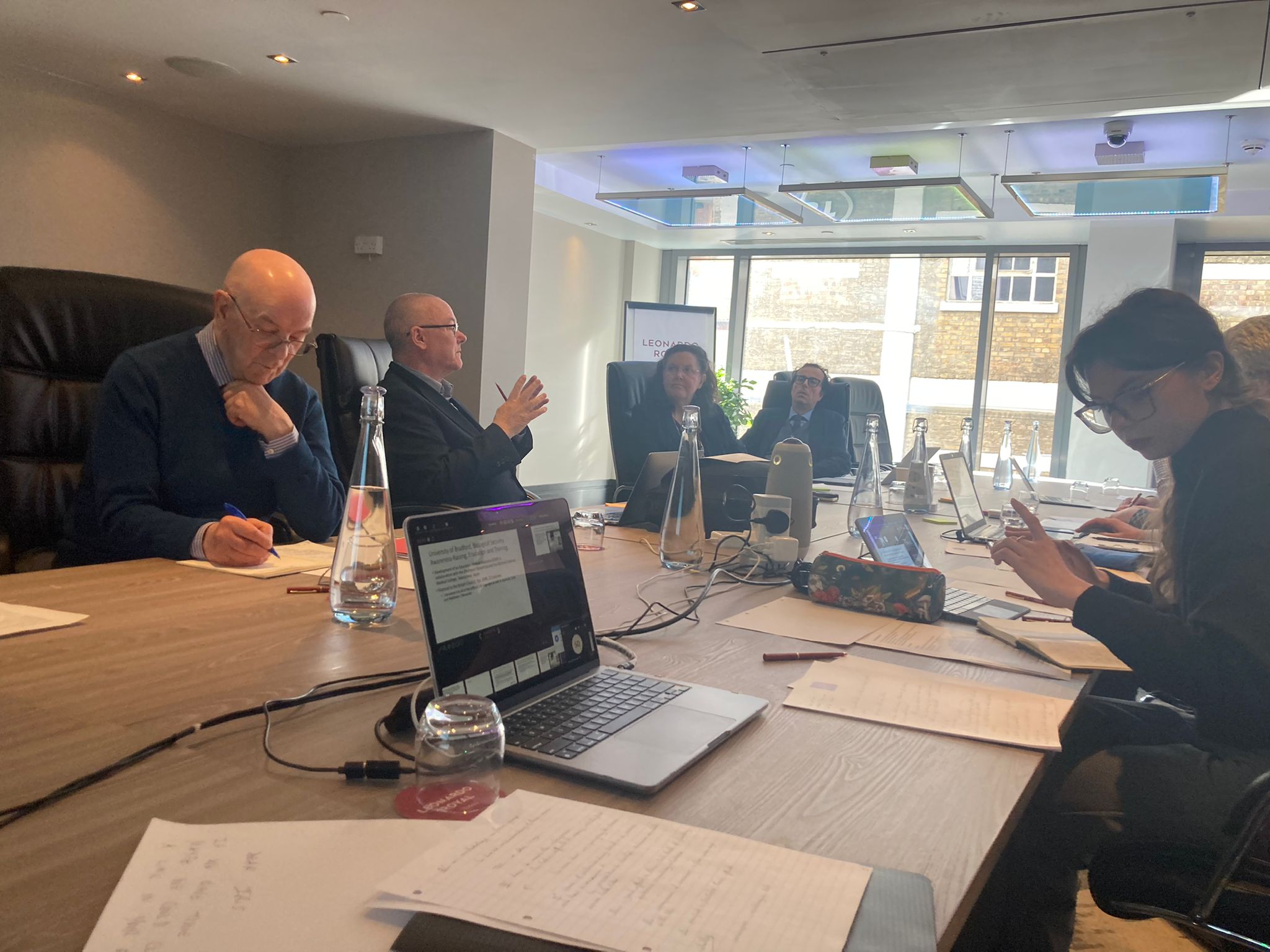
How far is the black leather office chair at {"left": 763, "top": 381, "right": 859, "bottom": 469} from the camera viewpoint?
196 inches

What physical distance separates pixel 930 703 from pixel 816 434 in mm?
3885

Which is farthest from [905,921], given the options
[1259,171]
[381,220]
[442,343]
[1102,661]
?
[1259,171]

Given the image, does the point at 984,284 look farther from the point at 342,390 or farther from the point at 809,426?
the point at 342,390

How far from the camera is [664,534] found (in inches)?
68.5

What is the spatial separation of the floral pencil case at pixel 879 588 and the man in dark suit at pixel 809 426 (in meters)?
3.09

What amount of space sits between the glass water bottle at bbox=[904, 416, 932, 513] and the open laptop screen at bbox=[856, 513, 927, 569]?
117 centimetres

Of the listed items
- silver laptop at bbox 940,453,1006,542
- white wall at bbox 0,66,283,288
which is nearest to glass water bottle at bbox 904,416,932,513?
silver laptop at bbox 940,453,1006,542

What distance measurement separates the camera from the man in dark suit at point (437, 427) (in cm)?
258

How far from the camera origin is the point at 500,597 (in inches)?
35.3

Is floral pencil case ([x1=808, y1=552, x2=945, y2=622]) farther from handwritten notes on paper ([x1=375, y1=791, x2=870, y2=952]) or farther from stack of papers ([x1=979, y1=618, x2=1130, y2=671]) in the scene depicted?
handwritten notes on paper ([x1=375, y1=791, x2=870, y2=952])

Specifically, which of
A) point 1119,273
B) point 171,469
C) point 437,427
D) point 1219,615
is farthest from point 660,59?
point 1119,273

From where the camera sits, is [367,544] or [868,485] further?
[868,485]

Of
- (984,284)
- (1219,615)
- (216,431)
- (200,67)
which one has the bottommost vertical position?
(1219,615)

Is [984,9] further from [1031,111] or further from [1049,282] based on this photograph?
[1049,282]
